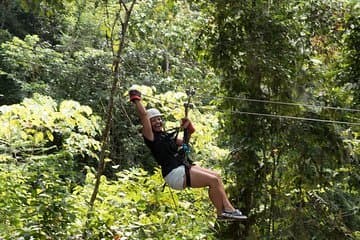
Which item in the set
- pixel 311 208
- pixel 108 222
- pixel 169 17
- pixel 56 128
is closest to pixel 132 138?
pixel 169 17

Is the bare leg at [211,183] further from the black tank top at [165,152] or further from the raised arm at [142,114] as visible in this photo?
the raised arm at [142,114]

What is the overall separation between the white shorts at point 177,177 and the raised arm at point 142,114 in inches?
10.2

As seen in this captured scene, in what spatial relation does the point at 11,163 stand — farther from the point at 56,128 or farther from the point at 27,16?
the point at 27,16

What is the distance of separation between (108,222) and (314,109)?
211 cm

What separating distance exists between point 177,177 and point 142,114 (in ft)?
1.54

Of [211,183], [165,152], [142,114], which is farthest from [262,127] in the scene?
[142,114]

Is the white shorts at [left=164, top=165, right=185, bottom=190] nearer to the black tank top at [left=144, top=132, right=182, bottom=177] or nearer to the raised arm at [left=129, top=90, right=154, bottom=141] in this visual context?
the black tank top at [left=144, top=132, right=182, bottom=177]

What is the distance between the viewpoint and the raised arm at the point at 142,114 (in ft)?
10.5

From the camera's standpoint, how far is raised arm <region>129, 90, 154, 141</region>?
3.19 meters

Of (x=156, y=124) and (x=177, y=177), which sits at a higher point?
(x=156, y=124)

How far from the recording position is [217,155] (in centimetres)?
587

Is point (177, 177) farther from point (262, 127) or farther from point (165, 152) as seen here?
point (262, 127)

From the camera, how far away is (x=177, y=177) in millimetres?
3281

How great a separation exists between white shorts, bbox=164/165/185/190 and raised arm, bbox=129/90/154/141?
0.26m
